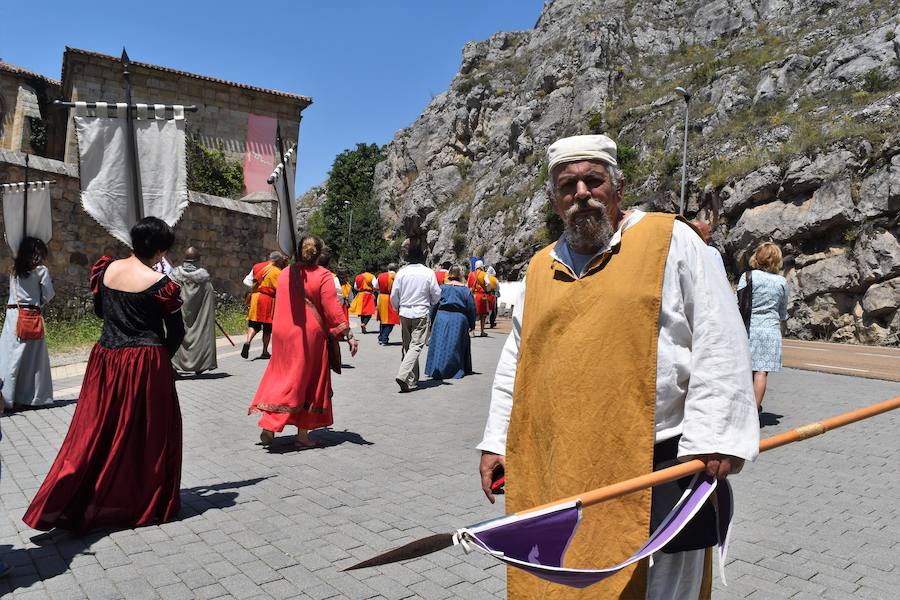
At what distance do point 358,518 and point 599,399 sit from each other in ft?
9.15

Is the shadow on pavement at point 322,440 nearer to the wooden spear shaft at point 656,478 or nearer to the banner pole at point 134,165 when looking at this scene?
the banner pole at point 134,165

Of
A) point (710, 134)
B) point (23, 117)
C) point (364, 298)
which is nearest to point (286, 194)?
point (364, 298)

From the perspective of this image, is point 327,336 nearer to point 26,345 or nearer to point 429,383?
point 26,345

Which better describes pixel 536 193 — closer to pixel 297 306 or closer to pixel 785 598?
pixel 297 306

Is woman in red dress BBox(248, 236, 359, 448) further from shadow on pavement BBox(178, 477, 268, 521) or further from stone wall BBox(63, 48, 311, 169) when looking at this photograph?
stone wall BBox(63, 48, 311, 169)

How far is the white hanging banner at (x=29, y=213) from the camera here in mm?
7969

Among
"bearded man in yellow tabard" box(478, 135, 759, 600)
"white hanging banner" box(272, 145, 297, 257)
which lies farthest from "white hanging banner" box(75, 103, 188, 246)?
"bearded man in yellow tabard" box(478, 135, 759, 600)

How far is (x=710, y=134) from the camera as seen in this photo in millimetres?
31297

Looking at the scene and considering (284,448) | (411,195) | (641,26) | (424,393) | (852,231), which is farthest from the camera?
(411,195)

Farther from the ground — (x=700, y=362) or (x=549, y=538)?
(x=700, y=362)

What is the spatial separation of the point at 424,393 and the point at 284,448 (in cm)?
356

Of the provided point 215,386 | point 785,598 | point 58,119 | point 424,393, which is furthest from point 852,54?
point 58,119

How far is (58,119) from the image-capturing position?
30.7 meters

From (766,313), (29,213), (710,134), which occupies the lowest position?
(766,313)
